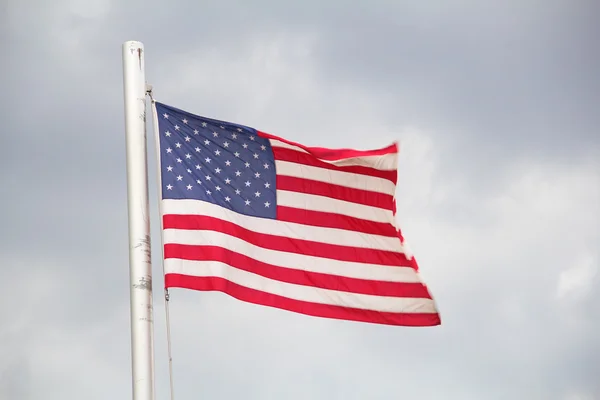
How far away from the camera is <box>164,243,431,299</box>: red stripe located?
16797mm

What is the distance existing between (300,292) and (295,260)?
63cm

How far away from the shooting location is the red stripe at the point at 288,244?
17.1 m

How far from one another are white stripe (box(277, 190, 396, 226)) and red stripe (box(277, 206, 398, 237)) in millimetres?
83

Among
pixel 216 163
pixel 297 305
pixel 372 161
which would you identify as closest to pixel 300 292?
pixel 297 305

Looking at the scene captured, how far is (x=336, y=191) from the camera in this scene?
19.6 m

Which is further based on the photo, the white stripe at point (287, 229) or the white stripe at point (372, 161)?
the white stripe at point (372, 161)

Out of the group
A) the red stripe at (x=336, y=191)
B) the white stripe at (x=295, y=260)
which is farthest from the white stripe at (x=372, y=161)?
the white stripe at (x=295, y=260)

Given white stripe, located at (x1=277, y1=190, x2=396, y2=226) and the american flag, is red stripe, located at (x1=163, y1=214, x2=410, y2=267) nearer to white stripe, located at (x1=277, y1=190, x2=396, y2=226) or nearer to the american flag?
the american flag

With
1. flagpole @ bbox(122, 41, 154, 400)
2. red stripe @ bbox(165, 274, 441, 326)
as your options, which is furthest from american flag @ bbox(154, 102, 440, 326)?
flagpole @ bbox(122, 41, 154, 400)

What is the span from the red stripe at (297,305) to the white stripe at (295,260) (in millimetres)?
664

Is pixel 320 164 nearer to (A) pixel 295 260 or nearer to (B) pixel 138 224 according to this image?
(A) pixel 295 260

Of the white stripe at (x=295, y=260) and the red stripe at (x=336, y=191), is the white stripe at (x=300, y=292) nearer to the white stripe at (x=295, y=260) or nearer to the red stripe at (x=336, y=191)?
the white stripe at (x=295, y=260)

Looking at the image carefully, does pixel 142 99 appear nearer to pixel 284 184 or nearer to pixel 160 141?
pixel 160 141

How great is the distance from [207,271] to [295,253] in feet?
7.67
